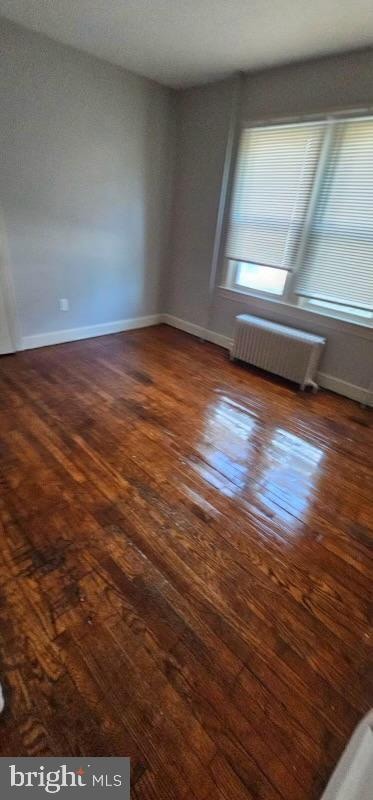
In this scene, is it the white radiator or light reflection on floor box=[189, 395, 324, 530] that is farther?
the white radiator

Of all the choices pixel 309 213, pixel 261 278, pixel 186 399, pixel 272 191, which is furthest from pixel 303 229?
pixel 186 399

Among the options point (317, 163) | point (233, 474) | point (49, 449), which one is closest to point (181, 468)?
point (233, 474)

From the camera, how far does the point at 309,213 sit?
3.00 m

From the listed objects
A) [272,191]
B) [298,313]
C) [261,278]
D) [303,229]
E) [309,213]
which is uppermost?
[272,191]

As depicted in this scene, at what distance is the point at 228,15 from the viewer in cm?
224

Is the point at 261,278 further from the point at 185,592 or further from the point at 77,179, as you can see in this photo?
the point at 185,592

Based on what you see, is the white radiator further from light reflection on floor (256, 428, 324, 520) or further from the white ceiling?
the white ceiling

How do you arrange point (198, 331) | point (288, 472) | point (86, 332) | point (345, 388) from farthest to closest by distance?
point (198, 331) < point (86, 332) < point (345, 388) < point (288, 472)

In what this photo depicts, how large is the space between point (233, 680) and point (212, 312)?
11.5ft

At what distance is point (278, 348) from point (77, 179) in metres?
2.45

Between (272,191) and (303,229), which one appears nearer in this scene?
(303,229)

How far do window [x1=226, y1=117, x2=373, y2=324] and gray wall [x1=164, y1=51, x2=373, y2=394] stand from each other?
0.52 feet

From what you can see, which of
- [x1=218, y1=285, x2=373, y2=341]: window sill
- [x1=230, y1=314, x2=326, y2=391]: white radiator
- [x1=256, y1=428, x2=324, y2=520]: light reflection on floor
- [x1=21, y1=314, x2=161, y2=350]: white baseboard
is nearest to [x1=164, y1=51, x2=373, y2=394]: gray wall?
[x1=218, y1=285, x2=373, y2=341]: window sill

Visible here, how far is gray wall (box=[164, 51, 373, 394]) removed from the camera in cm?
266
